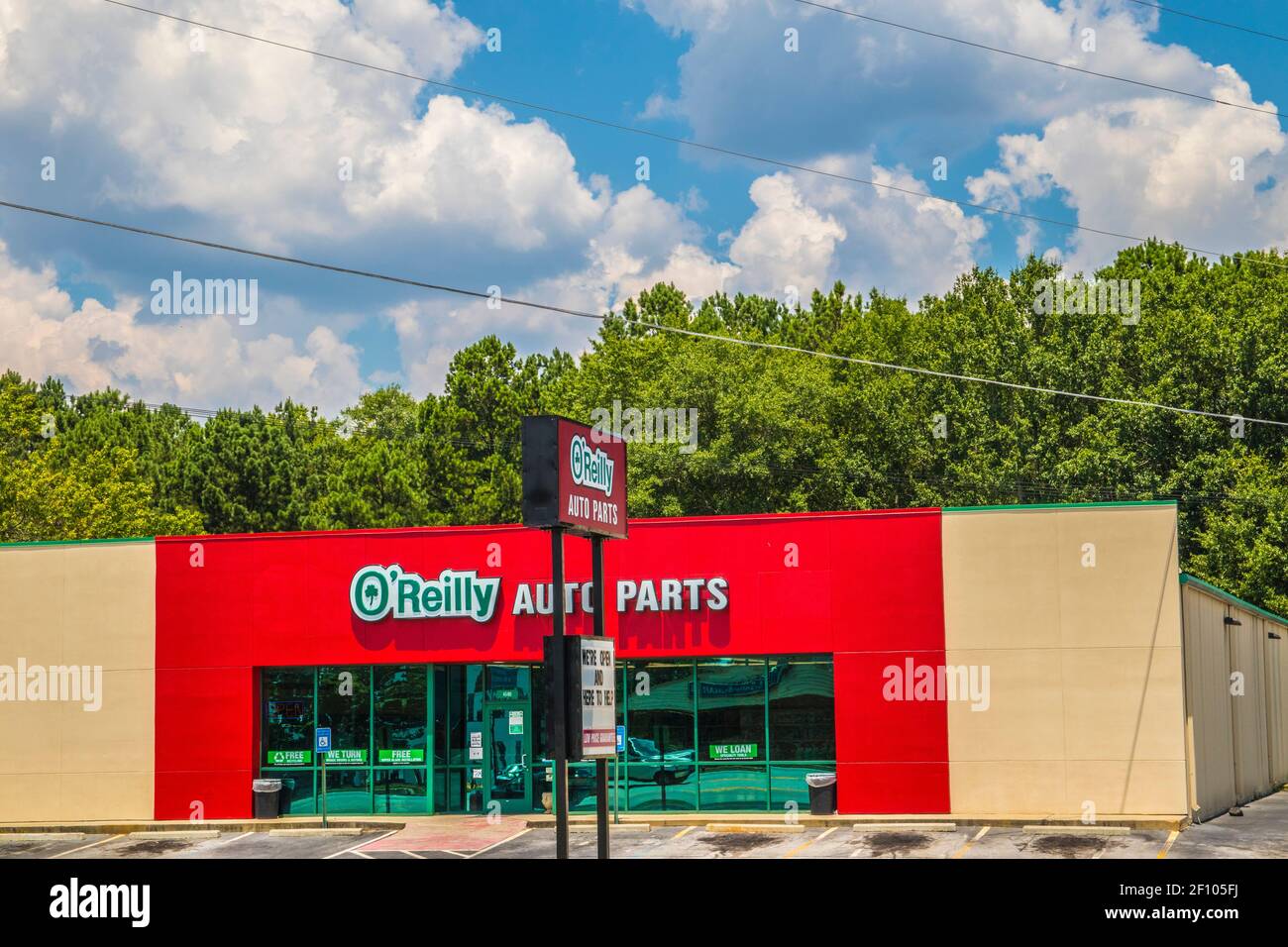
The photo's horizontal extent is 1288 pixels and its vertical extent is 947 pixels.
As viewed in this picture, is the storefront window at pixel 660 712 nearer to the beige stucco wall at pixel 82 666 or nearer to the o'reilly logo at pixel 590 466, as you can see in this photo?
the beige stucco wall at pixel 82 666

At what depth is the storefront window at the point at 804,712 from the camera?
1048 inches

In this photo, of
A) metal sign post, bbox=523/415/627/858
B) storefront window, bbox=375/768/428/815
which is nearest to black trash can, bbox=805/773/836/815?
storefront window, bbox=375/768/428/815

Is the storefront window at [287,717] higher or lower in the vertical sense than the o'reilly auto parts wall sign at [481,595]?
lower

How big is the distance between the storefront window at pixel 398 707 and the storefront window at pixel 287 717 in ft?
4.73

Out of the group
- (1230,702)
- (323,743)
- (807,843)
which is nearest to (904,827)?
(807,843)

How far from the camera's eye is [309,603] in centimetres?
2831

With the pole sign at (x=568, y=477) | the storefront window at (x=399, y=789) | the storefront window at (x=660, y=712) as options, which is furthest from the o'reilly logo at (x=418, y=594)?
the pole sign at (x=568, y=477)

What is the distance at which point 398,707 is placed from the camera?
2823 centimetres

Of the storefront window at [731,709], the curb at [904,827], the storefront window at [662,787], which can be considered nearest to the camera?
the curb at [904,827]

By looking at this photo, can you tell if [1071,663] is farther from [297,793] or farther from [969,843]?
[297,793]

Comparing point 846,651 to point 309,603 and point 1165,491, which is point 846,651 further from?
point 1165,491

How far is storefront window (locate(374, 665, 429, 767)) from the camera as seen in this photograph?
1107 inches
